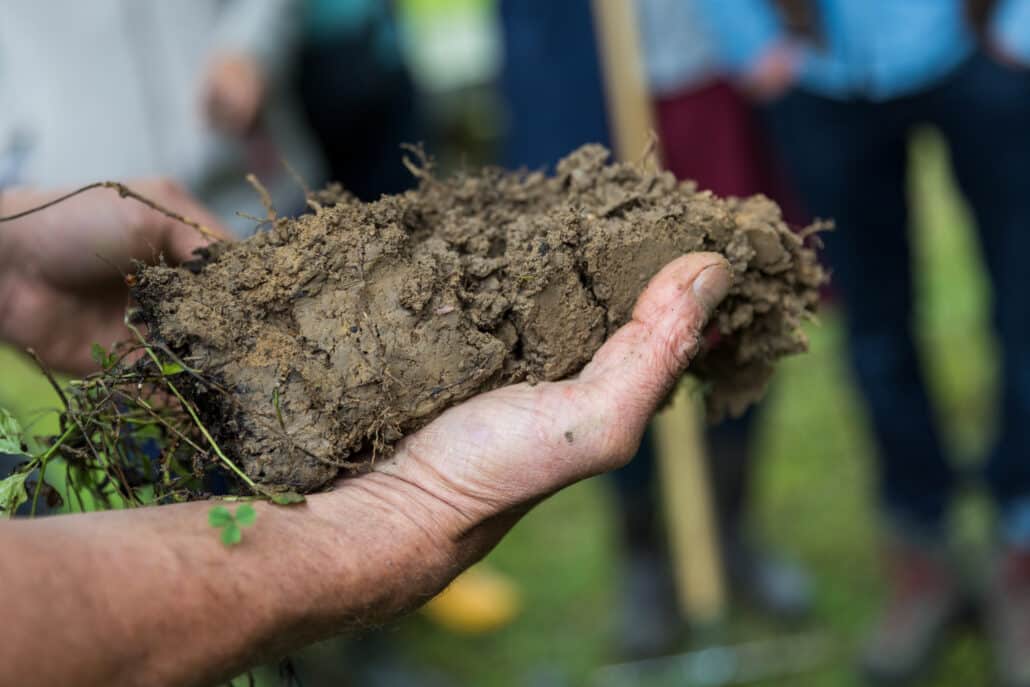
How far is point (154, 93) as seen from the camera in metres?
3.43

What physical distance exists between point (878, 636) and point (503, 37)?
2663 mm

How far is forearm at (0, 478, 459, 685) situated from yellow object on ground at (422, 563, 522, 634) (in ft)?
8.63

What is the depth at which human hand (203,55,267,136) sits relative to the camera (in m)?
3.42

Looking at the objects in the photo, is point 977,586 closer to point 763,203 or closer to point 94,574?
point 763,203

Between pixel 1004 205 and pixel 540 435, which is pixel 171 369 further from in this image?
pixel 1004 205

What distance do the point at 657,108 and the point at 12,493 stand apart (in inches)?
109

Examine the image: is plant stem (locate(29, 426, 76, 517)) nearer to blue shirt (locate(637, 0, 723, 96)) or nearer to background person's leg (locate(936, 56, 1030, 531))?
blue shirt (locate(637, 0, 723, 96))

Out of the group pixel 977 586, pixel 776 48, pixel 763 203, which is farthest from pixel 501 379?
pixel 977 586

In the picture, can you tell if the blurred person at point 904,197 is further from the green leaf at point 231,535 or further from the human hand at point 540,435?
the green leaf at point 231,535

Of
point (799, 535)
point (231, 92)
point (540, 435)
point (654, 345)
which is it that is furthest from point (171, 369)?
point (799, 535)

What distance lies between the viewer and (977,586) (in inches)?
149

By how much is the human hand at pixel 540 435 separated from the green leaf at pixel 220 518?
0.26 metres

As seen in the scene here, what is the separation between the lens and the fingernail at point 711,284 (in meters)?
1.88

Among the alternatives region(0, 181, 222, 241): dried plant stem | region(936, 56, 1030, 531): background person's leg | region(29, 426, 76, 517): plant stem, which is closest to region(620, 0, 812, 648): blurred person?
region(936, 56, 1030, 531): background person's leg
